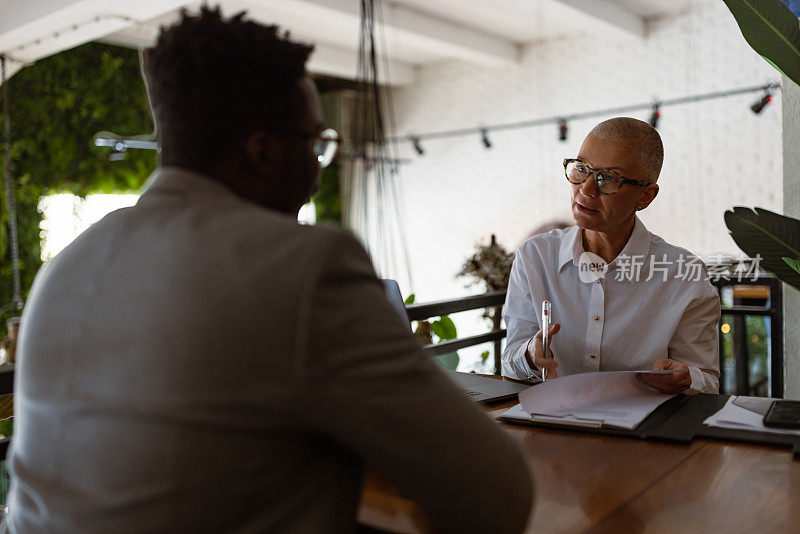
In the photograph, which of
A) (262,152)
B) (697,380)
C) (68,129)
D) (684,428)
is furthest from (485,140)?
(262,152)

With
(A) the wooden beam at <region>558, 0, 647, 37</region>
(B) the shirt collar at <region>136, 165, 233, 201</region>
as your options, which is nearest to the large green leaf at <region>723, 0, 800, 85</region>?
(B) the shirt collar at <region>136, 165, 233, 201</region>

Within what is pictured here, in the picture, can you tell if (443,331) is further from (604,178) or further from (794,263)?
(794,263)

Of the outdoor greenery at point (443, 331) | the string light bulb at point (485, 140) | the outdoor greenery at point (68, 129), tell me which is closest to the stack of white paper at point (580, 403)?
the outdoor greenery at point (443, 331)

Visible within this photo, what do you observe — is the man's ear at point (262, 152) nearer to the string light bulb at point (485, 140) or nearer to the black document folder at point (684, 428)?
the black document folder at point (684, 428)

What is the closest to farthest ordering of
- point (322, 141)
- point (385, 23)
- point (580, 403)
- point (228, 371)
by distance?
point (228, 371), point (322, 141), point (580, 403), point (385, 23)

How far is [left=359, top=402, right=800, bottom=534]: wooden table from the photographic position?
0.91 meters

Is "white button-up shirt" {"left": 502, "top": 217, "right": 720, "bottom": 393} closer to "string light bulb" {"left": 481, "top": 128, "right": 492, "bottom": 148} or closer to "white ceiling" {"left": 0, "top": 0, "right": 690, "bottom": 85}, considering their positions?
"white ceiling" {"left": 0, "top": 0, "right": 690, "bottom": 85}

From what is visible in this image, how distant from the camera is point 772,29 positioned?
176cm

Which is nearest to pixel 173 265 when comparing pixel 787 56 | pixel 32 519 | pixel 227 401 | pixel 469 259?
pixel 227 401

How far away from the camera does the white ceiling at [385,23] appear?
4672mm

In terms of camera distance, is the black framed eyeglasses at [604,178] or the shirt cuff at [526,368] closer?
the shirt cuff at [526,368]

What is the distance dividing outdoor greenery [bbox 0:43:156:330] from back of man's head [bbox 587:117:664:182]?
6165 millimetres

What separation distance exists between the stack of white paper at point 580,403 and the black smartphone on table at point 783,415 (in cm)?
21

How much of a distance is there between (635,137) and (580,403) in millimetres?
888
